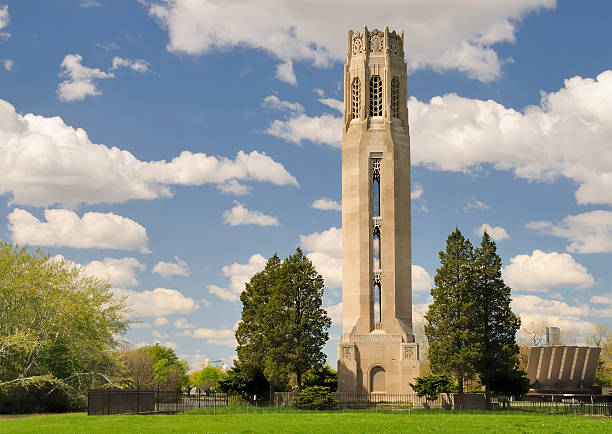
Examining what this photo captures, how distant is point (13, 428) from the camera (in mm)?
29703

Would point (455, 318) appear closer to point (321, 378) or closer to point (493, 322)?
point (493, 322)

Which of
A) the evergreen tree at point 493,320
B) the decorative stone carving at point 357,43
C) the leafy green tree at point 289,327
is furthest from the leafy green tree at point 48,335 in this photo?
the decorative stone carving at point 357,43

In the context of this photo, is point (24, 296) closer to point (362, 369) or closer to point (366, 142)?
point (362, 369)

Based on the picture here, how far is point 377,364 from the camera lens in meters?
57.7

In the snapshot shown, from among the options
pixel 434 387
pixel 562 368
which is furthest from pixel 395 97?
pixel 562 368

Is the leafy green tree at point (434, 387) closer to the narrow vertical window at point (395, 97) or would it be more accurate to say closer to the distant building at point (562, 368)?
the distant building at point (562, 368)

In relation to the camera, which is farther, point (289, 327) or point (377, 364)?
point (377, 364)

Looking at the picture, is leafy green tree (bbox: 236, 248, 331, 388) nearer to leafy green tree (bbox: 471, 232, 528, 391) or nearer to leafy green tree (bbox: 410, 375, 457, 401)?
leafy green tree (bbox: 410, 375, 457, 401)

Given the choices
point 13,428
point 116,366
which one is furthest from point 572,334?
point 13,428

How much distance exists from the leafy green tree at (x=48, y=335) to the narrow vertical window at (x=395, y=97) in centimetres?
3095

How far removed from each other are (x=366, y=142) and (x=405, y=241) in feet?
31.0

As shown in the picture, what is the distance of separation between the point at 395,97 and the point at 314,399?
98.4 ft

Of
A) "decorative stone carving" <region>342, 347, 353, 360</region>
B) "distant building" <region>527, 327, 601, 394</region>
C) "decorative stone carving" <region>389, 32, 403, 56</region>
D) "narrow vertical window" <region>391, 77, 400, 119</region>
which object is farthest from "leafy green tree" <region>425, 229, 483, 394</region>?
"distant building" <region>527, 327, 601, 394</region>

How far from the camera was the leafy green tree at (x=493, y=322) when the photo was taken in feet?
166
